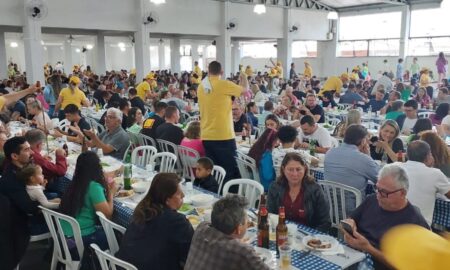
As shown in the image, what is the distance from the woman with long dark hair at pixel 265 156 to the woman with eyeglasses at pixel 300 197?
109cm

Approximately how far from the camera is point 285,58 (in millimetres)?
17484

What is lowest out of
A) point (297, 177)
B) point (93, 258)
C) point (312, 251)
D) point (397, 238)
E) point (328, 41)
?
point (93, 258)

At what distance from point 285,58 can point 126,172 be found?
14237 millimetres

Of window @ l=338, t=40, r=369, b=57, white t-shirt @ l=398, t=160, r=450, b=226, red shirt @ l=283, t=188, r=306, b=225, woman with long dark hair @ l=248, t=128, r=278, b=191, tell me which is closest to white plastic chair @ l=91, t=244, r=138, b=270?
red shirt @ l=283, t=188, r=306, b=225

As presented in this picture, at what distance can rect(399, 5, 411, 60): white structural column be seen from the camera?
18.2 meters

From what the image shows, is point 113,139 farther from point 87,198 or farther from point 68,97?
point 68,97

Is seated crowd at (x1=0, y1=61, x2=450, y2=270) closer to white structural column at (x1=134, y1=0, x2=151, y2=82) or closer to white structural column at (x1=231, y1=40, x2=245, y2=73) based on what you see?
white structural column at (x1=134, y1=0, x2=151, y2=82)

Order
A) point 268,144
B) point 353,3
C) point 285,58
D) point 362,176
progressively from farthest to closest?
point 353,3, point 285,58, point 268,144, point 362,176

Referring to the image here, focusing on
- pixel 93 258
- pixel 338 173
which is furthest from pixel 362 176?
pixel 93 258

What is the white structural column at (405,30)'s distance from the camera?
18.2 metres

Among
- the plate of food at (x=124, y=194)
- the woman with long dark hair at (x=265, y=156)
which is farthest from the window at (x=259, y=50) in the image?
the plate of food at (x=124, y=194)

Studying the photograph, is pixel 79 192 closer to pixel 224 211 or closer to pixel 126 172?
pixel 126 172

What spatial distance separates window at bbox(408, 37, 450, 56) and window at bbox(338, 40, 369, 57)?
91.2 inches

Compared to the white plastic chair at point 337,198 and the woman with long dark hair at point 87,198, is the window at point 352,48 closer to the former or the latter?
the white plastic chair at point 337,198
